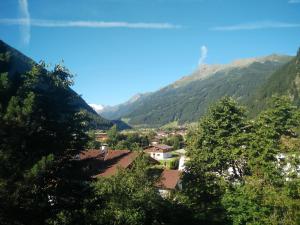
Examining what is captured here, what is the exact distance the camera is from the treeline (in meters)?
16.0

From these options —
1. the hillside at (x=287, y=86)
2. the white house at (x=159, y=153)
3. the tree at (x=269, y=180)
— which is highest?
the hillside at (x=287, y=86)

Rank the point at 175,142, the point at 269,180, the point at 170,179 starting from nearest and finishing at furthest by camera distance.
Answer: the point at 269,180
the point at 170,179
the point at 175,142

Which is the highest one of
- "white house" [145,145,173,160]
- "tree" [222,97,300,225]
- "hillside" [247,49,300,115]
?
"hillside" [247,49,300,115]

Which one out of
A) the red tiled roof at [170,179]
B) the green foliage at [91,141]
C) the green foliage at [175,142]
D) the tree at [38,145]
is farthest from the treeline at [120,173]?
the green foliage at [175,142]

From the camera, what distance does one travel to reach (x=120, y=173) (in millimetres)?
28453

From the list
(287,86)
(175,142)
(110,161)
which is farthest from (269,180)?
(287,86)

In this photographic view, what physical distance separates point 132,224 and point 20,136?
856 centimetres

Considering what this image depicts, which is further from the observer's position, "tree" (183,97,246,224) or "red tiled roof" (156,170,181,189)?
"red tiled roof" (156,170,181,189)

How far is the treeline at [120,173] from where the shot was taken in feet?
52.4

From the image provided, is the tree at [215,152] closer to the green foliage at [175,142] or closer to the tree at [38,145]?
the tree at [38,145]

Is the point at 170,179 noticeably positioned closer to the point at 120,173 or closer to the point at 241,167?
the point at 241,167

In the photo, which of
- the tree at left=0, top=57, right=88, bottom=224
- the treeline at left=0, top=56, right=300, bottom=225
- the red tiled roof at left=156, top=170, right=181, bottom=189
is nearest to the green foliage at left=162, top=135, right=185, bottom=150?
the red tiled roof at left=156, top=170, right=181, bottom=189

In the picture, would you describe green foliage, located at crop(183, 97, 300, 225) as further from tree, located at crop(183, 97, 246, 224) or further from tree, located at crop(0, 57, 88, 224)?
tree, located at crop(0, 57, 88, 224)

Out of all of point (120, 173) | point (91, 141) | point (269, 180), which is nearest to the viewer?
point (91, 141)
